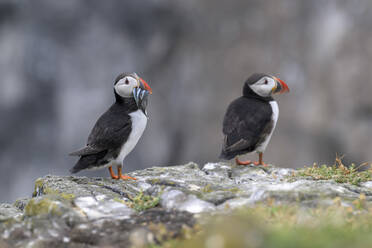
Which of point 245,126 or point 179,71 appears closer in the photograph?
point 245,126

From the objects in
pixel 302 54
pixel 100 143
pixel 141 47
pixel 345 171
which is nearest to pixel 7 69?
pixel 141 47

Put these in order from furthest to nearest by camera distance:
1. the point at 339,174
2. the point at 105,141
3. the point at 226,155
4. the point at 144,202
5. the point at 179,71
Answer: the point at 179,71 < the point at 226,155 < the point at 105,141 < the point at 339,174 < the point at 144,202

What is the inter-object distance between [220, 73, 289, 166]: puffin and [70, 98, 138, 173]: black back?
1414mm

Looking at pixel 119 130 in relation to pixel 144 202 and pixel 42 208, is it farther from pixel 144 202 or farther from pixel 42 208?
pixel 42 208

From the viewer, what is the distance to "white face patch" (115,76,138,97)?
592 cm

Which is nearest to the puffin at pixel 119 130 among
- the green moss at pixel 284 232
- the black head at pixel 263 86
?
the black head at pixel 263 86

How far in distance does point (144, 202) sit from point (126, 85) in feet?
7.55

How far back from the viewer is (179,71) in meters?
20.8

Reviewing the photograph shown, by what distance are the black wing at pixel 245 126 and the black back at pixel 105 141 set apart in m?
1.42

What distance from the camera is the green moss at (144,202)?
3811mm

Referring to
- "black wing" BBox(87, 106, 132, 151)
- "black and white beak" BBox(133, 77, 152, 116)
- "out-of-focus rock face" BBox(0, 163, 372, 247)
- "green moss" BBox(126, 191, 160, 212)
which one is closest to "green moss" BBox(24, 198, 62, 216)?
"out-of-focus rock face" BBox(0, 163, 372, 247)

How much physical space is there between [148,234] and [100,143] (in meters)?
2.89

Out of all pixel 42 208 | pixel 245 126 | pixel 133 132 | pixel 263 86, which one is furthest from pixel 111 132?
pixel 263 86

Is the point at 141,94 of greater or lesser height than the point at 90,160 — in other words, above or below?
above
